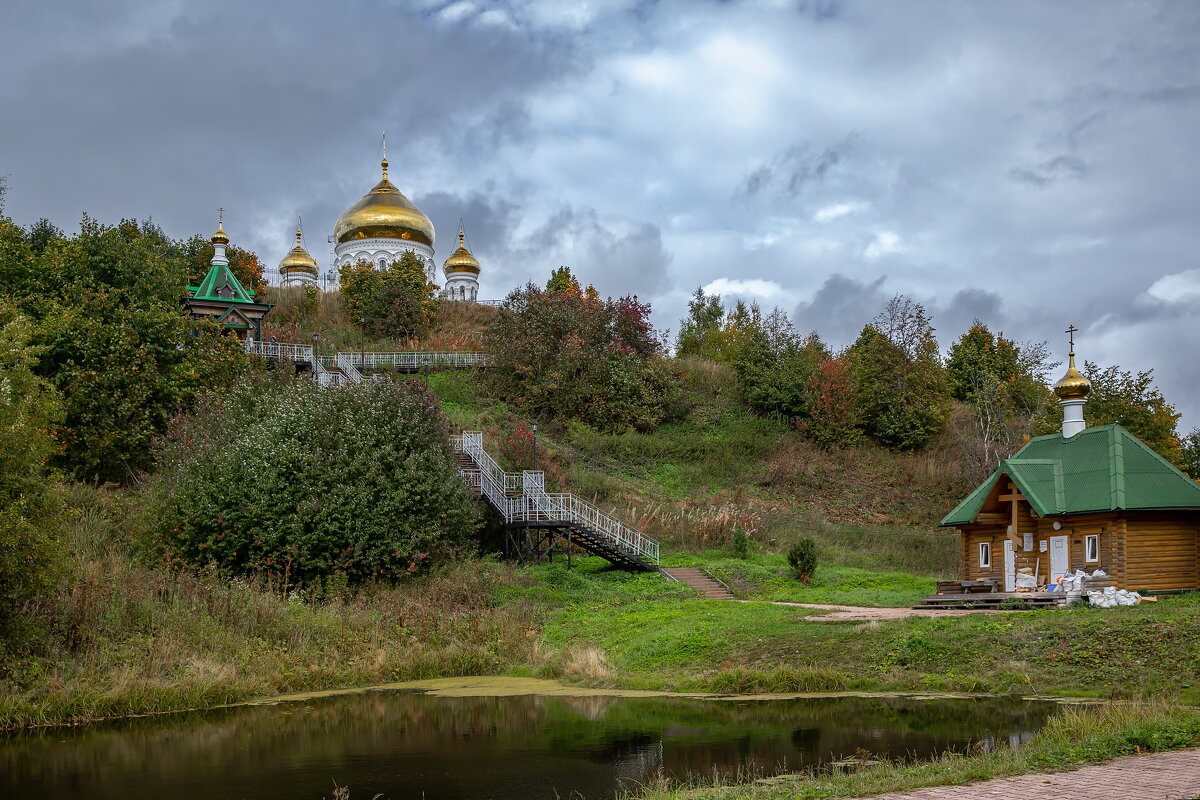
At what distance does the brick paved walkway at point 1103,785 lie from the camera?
29.9 ft

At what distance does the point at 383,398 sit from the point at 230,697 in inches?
461

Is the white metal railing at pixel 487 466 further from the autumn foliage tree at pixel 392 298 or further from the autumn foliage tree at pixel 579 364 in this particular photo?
the autumn foliage tree at pixel 392 298

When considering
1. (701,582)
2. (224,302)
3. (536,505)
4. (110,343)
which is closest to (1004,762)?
(701,582)

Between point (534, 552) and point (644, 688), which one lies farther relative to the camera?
point (534, 552)

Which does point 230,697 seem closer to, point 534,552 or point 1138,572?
point 534,552

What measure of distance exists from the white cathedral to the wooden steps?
4186cm

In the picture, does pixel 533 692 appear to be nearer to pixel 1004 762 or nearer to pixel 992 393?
pixel 1004 762

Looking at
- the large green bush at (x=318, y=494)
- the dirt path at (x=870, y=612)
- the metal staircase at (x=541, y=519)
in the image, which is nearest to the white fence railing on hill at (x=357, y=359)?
the metal staircase at (x=541, y=519)

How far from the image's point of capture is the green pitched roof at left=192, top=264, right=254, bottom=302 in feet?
149

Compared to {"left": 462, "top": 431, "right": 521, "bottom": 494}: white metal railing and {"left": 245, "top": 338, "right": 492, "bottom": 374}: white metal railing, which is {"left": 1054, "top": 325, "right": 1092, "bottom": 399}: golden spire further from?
{"left": 245, "top": 338, "right": 492, "bottom": 374}: white metal railing

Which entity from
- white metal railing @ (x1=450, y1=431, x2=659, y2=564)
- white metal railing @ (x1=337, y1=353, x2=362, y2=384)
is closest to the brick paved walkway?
white metal railing @ (x1=450, y1=431, x2=659, y2=564)

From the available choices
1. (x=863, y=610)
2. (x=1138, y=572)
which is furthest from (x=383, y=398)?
(x=1138, y=572)

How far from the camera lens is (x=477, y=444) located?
35.1 meters

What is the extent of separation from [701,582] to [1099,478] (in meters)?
11.0
